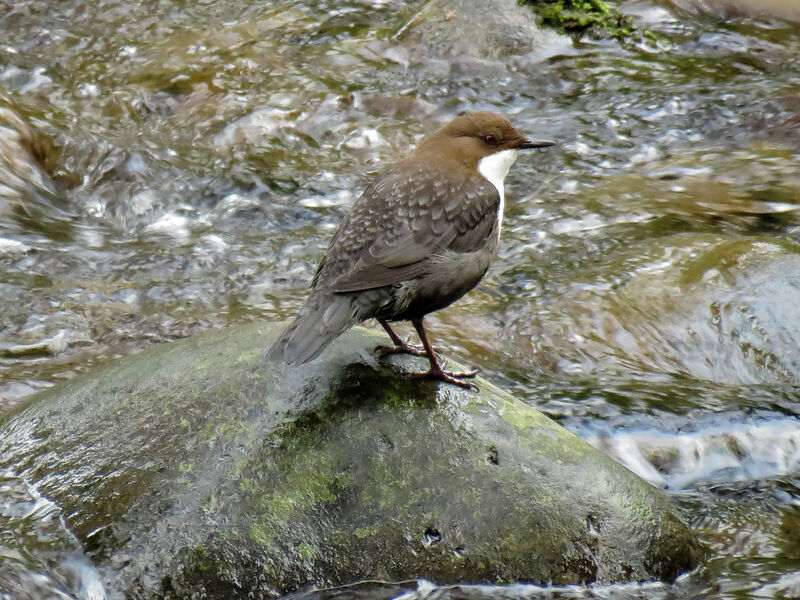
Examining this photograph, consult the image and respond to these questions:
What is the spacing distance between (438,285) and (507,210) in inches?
119

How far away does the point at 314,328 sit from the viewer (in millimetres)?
3246

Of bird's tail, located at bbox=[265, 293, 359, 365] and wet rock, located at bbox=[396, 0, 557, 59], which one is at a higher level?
bird's tail, located at bbox=[265, 293, 359, 365]


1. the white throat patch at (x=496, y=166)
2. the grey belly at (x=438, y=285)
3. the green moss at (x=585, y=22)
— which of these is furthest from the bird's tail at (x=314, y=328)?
the green moss at (x=585, y=22)

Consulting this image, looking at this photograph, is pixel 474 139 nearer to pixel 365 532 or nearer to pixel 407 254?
pixel 407 254

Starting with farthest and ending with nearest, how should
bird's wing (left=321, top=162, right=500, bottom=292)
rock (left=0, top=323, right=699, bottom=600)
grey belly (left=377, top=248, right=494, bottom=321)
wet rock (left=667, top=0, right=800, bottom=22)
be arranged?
1. wet rock (left=667, top=0, right=800, bottom=22)
2. grey belly (left=377, top=248, right=494, bottom=321)
3. bird's wing (left=321, top=162, right=500, bottom=292)
4. rock (left=0, top=323, right=699, bottom=600)

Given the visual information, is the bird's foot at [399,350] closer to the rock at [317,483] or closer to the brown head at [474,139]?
the rock at [317,483]

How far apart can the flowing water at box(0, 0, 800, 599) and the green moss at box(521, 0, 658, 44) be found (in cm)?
15

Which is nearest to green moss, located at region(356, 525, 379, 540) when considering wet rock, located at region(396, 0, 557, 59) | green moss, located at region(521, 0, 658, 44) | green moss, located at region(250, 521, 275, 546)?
green moss, located at region(250, 521, 275, 546)

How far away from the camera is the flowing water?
4.39 meters

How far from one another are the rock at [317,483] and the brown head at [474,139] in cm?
108

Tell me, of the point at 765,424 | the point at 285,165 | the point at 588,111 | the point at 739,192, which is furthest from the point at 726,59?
the point at 765,424

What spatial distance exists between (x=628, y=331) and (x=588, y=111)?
319 centimetres

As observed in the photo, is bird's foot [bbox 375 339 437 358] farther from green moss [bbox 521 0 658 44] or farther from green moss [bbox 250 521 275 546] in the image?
green moss [bbox 521 0 658 44]

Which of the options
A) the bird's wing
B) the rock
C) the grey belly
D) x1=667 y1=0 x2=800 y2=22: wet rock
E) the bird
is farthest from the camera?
x1=667 y1=0 x2=800 y2=22: wet rock
